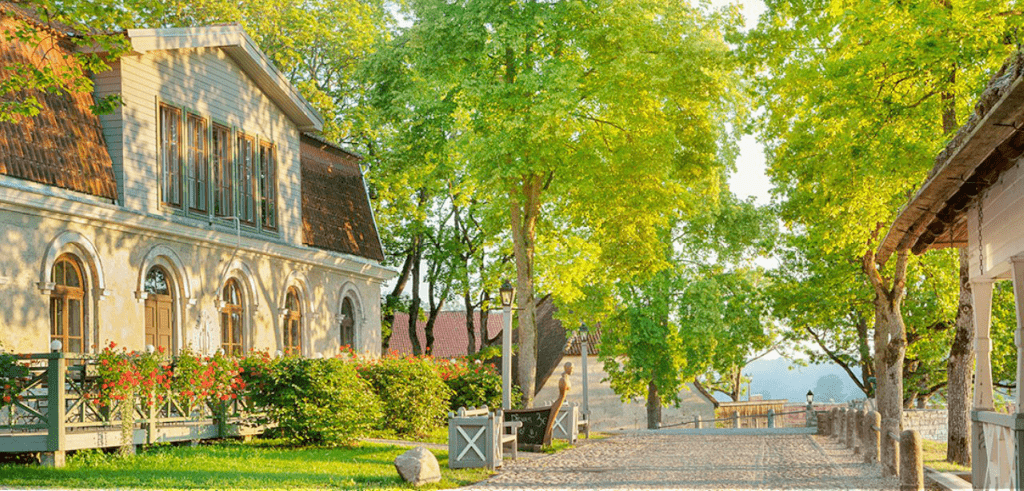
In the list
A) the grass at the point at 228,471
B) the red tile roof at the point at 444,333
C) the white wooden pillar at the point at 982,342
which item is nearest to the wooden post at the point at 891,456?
the white wooden pillar at the point at 982,342

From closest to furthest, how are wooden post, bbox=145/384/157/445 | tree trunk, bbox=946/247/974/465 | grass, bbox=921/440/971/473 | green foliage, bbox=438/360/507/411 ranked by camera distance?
1. wooden post, bbox=145/384/157/445
2. grass, bbox=921/440/971/473
3. tree trunk, bbox=946/247/974/465
4. green foliage, bbox=438/360/507/411

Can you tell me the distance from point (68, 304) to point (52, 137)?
3.03 m

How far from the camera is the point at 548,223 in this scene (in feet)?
115

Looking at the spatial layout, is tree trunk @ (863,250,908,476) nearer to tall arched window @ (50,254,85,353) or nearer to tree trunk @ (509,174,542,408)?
tree trunk @ (509,174,542,408)

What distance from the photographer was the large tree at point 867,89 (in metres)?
18.6

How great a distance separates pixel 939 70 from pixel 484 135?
13030 millimetres

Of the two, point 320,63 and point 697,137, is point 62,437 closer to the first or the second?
point 697,137

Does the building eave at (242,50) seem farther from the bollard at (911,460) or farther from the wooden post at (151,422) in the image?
the bollard at (911,460)

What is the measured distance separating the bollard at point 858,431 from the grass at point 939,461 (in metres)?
1.29

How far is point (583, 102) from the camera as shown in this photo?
1244 inches

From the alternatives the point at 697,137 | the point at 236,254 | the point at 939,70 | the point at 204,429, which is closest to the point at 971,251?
the point at 939,70

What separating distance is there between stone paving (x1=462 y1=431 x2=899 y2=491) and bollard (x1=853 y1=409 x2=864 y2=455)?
10.2 inches

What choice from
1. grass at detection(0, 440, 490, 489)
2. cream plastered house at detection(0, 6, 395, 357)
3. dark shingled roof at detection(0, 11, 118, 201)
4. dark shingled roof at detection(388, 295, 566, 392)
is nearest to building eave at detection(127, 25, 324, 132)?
cream plastered house at detection(0, 6, 395, 357)

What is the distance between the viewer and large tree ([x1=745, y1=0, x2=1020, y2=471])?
18578 mm
